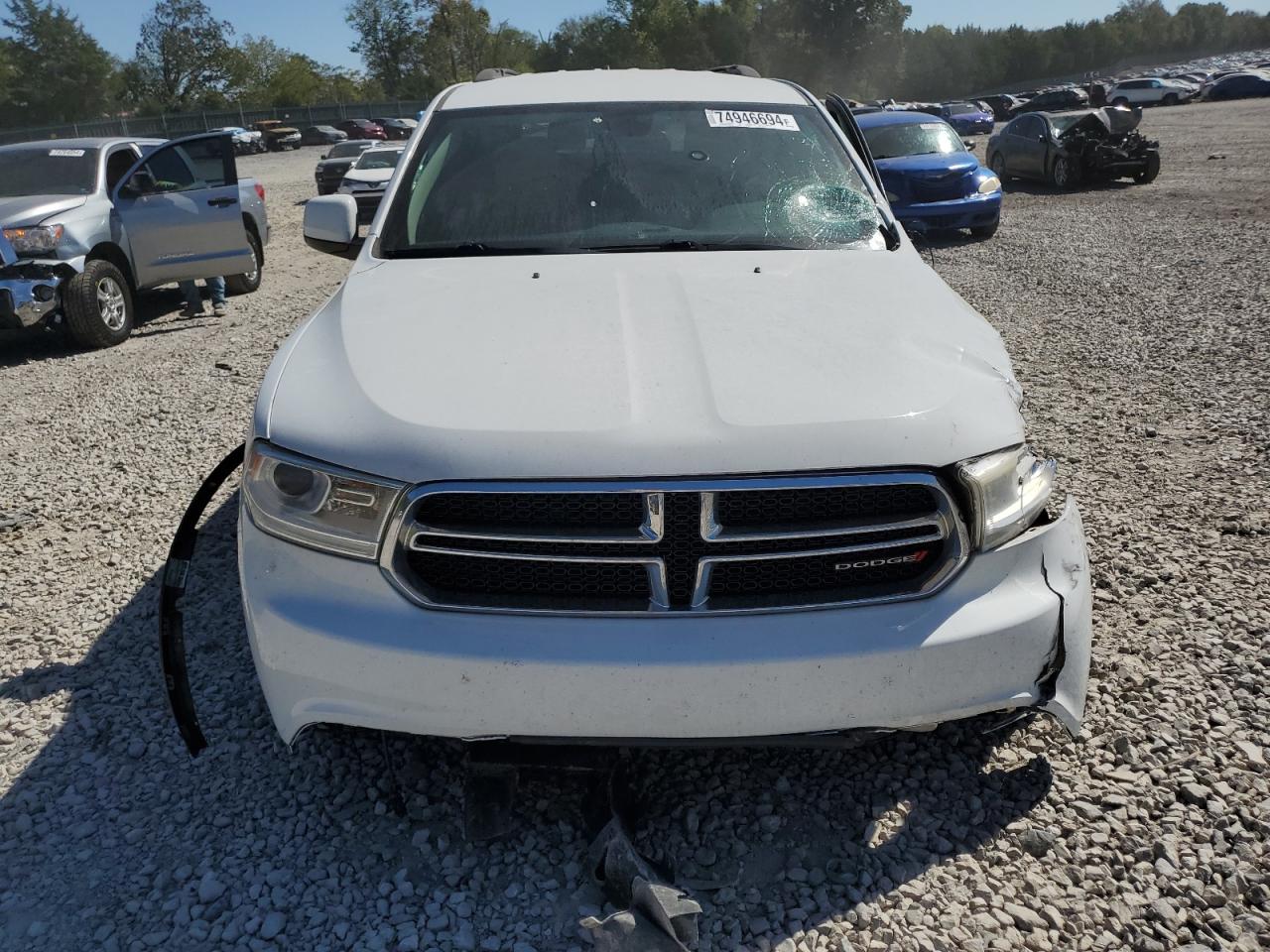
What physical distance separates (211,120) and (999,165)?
55284mm

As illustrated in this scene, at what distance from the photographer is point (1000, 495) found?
2215mm

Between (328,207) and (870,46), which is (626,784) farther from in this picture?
(870,46)

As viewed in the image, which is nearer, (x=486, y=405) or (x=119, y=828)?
(x=486, y=405)

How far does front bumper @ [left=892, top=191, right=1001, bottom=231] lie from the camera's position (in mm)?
12906

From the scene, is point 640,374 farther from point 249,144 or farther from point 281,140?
point 281,140

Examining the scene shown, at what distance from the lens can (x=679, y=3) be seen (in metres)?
83.7

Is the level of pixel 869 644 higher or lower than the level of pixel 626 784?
higher

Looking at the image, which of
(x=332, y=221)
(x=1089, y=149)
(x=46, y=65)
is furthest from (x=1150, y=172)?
(x=46, y=65)

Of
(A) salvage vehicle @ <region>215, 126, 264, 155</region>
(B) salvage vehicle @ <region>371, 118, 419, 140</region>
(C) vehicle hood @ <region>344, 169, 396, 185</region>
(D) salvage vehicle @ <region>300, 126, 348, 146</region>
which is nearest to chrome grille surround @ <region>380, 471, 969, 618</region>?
(C) vehicle hood @ <region>344, 169, 396, 185</region>

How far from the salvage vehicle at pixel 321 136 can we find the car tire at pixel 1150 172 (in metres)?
43.5

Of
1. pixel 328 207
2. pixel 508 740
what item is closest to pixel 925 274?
pixel 508 740

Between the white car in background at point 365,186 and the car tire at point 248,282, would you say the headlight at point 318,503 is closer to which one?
the car tire at point 248,282

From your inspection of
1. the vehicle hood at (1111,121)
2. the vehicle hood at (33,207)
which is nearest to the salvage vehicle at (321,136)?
the vehicle hood at (1111,121)

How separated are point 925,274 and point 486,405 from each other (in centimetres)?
159
